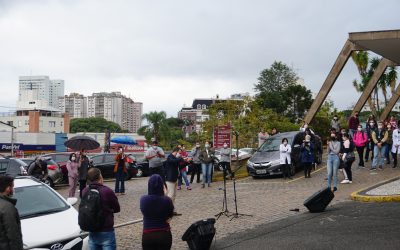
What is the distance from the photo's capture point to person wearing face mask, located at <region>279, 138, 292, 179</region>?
62.1 ft

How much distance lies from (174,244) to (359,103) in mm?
25208

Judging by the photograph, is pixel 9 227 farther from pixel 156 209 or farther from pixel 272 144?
pixel 272 144

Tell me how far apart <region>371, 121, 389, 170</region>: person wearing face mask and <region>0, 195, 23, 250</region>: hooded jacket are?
56.8 feet

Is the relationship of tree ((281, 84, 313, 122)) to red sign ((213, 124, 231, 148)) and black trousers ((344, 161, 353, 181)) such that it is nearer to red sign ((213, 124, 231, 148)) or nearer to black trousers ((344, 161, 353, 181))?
black trousers ((344, 161, 353, 181))

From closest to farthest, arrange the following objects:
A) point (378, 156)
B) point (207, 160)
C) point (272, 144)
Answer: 1. point (207, 160)
2. point (378, 156)
3. point (272, 144)

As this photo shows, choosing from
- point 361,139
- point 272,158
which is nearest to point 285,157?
point 272,158

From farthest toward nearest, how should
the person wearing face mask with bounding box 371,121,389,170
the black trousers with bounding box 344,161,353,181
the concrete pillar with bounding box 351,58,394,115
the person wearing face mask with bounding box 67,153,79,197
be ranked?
the concrete pillar with bounding box 351,58,394,115
the person wearing face mask with bounding box 371,121,389,170
the black trousers with bounding box 344,161,353,181
the person wearing face mask with bounding box 67,153,79,197

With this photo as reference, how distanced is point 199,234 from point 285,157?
1164cm

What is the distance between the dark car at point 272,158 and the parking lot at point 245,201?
0.38 metres

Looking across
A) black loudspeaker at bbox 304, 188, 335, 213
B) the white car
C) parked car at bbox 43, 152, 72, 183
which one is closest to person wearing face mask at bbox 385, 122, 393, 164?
black loudspeaker at bbox 304, 188, 335, 213

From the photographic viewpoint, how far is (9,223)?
4750mm

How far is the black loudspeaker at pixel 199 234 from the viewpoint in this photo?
8.13 meters

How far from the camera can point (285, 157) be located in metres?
19.2

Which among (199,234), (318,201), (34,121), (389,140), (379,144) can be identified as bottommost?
(199,234)
